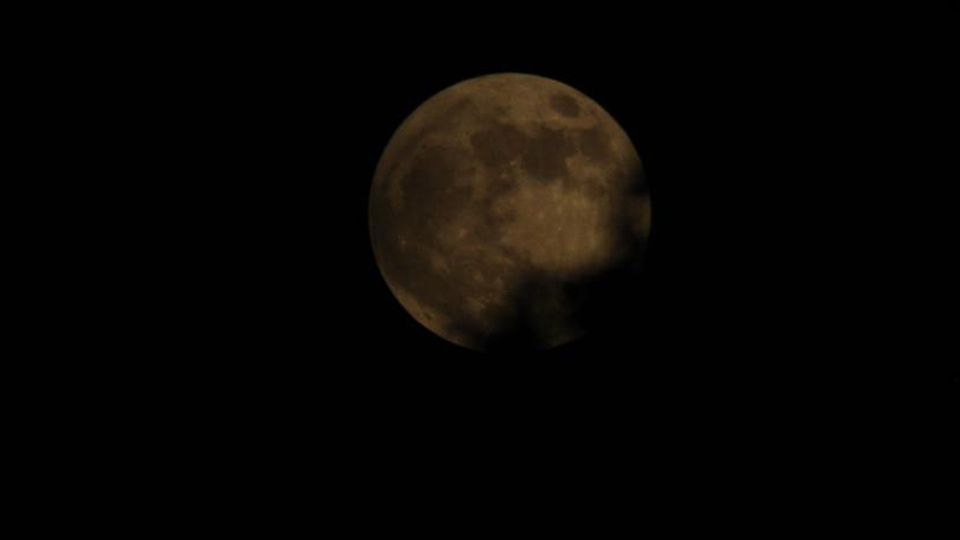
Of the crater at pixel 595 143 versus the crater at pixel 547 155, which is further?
the crater at pixel 595 143

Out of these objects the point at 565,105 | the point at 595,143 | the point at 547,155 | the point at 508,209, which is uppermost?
the point at 565,105

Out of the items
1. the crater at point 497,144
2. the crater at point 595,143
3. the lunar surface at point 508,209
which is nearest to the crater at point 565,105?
the lunar surface at point 508,209

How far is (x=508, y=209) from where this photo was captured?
109 inches

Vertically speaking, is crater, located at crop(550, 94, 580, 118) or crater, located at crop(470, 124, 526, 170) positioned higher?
crater, located at crop(550, 94, 580, 118)

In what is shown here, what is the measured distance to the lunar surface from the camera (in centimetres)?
280

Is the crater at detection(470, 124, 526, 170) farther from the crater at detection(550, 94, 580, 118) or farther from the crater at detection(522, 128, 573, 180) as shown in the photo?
the crater at detection(550, 94, 580, 118)

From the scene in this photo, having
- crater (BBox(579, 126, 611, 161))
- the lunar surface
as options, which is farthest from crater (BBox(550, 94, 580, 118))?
crater (BBox(579, 126, 611, 161))

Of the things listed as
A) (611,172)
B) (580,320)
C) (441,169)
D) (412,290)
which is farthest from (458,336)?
(611,172)

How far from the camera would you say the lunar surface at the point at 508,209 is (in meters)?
2.80

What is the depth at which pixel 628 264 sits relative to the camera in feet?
10.4

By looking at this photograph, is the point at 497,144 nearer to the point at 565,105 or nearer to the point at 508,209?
the point at 508,209

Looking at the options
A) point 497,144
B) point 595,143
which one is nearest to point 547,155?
point 497,144

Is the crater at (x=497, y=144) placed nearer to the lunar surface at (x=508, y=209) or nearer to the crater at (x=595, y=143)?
the lunar surface at (x=508, y=209)

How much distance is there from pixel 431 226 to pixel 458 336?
2.41 feet
